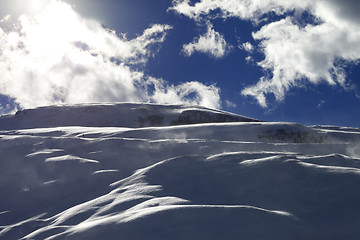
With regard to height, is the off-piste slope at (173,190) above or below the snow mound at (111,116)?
below

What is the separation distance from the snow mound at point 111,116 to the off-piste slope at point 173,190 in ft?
46.6

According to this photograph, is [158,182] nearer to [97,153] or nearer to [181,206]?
[181,206]

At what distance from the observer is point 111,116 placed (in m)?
28.3

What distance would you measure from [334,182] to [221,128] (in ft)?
37.0

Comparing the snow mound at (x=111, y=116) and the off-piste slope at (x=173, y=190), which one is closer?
the off-piste slope at (x=173, y=190)

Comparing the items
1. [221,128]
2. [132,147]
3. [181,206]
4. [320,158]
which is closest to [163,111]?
[221,128]

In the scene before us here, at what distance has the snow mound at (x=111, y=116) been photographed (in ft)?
86.7

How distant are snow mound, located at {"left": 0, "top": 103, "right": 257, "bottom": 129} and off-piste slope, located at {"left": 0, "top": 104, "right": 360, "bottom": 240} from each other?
14212 mm

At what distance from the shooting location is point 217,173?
22.5 feet

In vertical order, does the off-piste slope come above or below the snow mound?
Answer: below

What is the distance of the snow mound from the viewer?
86.7 feet

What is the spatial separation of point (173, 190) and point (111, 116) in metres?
22.8

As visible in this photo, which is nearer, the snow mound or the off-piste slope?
the off-piste slope

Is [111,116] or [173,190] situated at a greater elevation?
[111,116]
